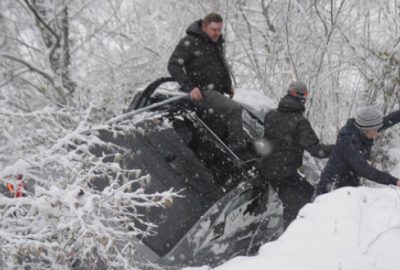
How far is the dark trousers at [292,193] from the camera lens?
3.92 m

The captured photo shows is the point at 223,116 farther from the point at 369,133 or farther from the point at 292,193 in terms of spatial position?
the point at 369,133

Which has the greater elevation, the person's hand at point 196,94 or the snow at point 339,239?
the person's hand at point 196,94

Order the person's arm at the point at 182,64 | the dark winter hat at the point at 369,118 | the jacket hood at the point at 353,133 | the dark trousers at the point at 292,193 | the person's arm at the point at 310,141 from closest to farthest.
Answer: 1. the dark winter hat at the point at 369,118
2. the jacket hood at the point at 353,133
3. the person's arm at the point at 310,141
4. the dark trousers at the point at 292,193
5. the person's arm at the point at 182,64

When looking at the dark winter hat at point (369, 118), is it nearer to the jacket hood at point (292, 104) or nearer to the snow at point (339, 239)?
the jacket hood at point (292, 104)

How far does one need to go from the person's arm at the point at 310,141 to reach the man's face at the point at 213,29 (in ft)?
4.30

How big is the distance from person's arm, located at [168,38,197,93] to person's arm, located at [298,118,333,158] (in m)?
1.21

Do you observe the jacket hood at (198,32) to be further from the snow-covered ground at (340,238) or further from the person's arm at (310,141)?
the snow-covered ground at (340,238)

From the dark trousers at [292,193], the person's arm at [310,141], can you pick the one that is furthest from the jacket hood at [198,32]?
the dark trousers at [292,193]

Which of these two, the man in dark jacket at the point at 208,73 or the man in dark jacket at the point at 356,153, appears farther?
the man in dark jacket at the point at 208,73

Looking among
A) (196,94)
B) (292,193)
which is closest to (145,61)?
(196,94)

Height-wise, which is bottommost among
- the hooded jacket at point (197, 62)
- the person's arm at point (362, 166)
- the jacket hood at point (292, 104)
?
the person's arm at point (362, 166)

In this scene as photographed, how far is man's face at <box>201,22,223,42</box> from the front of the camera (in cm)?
443

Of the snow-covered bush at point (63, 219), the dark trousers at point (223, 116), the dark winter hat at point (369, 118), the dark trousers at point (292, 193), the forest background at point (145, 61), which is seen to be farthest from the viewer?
the dark trousers at point (223, 116)

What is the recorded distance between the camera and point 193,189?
131 inches
